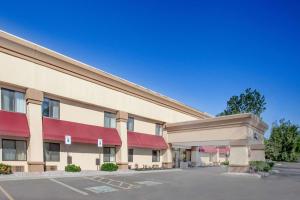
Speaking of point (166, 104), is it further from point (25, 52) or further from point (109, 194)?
point (109, 194)

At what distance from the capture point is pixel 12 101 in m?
23.9

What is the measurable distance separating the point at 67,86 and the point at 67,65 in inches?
79.5

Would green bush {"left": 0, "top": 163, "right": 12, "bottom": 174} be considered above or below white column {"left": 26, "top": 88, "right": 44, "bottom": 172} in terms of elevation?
below

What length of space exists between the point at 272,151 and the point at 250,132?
1866 inches

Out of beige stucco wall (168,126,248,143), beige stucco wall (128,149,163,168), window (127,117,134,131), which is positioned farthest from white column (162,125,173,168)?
window (127,117,134,131)

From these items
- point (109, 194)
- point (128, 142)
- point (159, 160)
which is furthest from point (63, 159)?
point (159, 160)

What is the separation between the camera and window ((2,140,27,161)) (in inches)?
897

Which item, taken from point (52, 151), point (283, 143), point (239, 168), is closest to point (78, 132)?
point (52, 151)

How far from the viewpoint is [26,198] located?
41.5 ft

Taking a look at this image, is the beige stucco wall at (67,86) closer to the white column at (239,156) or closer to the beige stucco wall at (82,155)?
the beige stucco wall at (82,155)

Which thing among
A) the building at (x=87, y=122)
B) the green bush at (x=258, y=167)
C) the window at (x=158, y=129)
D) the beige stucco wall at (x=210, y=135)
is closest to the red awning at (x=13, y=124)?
the building at (x=87, y=122)

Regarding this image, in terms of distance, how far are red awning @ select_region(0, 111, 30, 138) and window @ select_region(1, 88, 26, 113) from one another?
0.53 m

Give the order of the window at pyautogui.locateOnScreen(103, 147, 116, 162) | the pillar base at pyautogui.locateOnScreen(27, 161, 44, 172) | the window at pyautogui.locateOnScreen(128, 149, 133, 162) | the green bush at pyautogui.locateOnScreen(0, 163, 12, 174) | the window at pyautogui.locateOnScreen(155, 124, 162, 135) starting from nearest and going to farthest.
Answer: the green bush at pyautogui.locateOnScreen(0, 163, 12, 174) < the pillar base at pyautogui.locateOnScreen(27, 161, 44, 172) < the window at pyautogui.locateOnScreen(103, 147, 116, 162) < the window at pyautogui.locateOnScreen(128, 149, 133, 162) < the window at pyautogui.locateOnScreen(155, 124, 162, 135)

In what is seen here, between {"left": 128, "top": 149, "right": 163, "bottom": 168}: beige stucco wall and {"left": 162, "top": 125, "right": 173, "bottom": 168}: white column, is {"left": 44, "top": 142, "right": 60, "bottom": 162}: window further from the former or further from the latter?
{"left": 162, "top": 125, "right": 173, "bottom": 168}: white column
